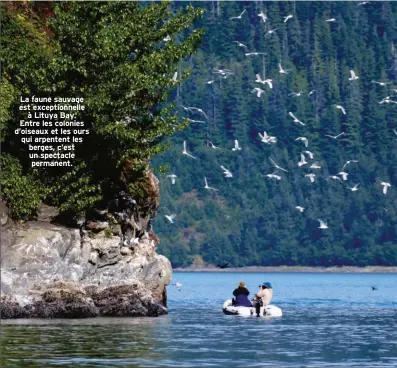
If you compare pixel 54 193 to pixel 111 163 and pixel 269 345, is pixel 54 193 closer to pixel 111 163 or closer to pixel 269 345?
pixel 111 163

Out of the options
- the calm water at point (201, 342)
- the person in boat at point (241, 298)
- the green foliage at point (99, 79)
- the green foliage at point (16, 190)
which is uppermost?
the green foliage at point (99, 79)

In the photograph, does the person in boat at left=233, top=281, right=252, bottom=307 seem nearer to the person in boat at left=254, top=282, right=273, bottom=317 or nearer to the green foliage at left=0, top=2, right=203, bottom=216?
the person in boat at left=254, top=282, right=273, bottom=317

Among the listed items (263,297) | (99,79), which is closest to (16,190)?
(99,79)

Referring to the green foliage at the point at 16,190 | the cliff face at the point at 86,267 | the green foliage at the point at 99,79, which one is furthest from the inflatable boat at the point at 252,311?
the green foliage at the point at 16,190

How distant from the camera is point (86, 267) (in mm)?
57156

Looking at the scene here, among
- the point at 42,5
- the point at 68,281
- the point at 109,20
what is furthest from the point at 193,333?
the point at 42,5

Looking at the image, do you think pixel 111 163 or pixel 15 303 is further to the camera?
pixel 111 163

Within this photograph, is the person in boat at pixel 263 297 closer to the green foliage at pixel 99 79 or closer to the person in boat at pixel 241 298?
the person in boat at pixel 241 298

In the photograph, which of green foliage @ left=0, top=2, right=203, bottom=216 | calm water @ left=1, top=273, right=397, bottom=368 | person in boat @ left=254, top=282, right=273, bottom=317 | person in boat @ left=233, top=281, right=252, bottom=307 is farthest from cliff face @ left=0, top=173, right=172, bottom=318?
person in boat @ left=254, top=282, right=273, bottom=317

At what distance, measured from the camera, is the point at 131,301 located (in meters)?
57.6

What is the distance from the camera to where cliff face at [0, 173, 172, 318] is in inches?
2149

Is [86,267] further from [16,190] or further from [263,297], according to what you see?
[263,297]

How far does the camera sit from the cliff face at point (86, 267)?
179 feet

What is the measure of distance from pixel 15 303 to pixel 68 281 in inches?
101
